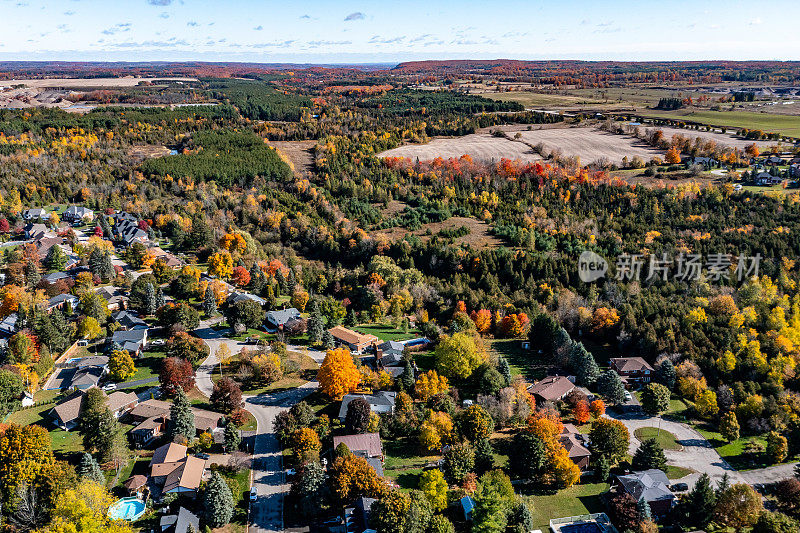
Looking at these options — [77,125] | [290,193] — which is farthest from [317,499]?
[77,125]

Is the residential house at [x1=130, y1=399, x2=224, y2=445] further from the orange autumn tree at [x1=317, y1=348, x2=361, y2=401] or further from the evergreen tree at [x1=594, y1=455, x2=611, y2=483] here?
the evergreen tree at [x1=594, y1=455, x2=611, y2=483]

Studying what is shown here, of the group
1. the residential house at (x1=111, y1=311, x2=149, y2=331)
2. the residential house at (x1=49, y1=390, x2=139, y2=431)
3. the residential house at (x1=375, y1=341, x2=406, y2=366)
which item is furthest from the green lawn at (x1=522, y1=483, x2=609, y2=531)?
the residential house at (x1=111, y1=311, x2=149, y2=331)

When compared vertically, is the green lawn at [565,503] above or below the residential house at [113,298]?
below

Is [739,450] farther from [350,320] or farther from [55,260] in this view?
[55,260]

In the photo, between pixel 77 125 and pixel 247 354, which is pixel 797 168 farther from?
pixel 77 125

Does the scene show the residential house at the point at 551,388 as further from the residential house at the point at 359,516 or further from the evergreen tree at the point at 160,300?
the evergreen tree at the point at 160,300

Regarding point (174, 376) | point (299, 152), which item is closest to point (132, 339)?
point (174, 376)

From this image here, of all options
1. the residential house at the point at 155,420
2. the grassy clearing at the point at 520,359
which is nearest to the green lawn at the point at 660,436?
the grassy clearing at the point at 520,359
